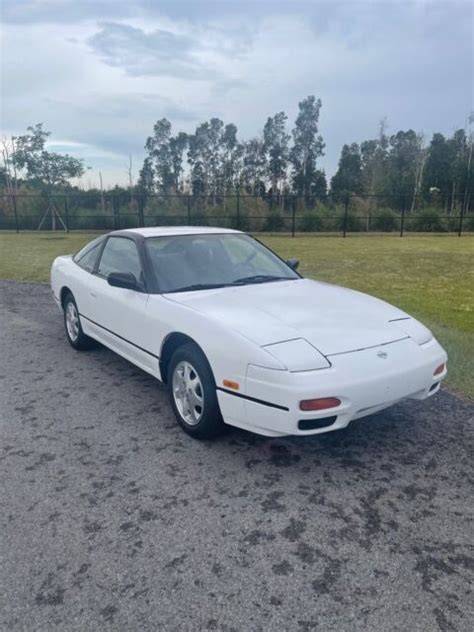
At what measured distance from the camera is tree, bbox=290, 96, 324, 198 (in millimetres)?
59375

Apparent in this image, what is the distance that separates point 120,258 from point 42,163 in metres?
44.9

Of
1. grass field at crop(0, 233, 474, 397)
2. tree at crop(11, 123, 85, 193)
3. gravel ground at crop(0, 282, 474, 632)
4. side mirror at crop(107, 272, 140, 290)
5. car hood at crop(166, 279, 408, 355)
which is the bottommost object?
gravel ground at crop(0, 282, 474, 632)

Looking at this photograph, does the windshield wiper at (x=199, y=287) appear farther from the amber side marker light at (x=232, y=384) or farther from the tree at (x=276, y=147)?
the tree at (x=276, y=147)

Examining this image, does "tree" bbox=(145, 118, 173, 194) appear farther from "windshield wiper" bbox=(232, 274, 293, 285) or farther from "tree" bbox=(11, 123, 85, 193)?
"windshield wiper" bbox=(232, 274, 293, 285)

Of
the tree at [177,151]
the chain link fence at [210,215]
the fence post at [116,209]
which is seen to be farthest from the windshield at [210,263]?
the tree at [177,151]

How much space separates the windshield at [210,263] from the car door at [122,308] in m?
0.20

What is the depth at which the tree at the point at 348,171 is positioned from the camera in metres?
55.6

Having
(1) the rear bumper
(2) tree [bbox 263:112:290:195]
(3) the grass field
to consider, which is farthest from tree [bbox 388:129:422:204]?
(1) the rear bumper

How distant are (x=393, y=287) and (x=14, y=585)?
8.57 metres

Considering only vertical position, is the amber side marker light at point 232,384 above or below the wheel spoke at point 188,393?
above

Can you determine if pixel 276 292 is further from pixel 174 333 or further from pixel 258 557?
pixel 258 557

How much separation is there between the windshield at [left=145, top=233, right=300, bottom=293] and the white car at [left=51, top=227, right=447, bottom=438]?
0.01 meters

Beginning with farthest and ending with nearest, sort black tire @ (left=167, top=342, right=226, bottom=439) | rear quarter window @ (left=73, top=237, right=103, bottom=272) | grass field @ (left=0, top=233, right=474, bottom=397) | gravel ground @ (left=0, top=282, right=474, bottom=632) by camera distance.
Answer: grass field @ (left=0, top=233, right=474, bottom=397) < rear quarter window @ (left=73, top=237, right=103, bottom=272) < black tire @ (left=167, top=342, right=226, bottom=439) < gravel ground @ (left=0, top=282, right=474, bottom=632)

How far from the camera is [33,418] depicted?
373 cm
